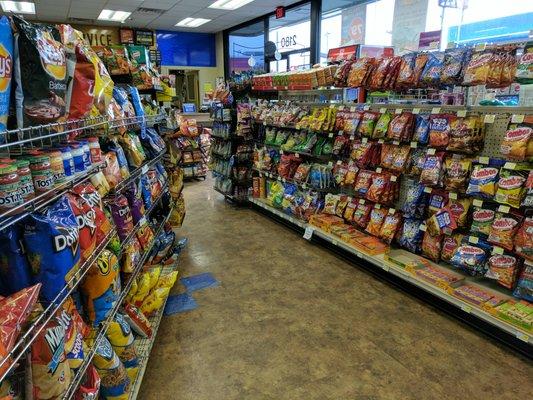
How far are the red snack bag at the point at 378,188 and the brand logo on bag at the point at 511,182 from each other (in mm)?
1106

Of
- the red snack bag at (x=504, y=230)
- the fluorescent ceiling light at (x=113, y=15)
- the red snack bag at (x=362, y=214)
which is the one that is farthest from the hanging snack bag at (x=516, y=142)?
the fluorescent ceiling light at (x=113, y=15)

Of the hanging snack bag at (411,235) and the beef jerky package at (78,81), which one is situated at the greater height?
the beef jerky package at (78,81)

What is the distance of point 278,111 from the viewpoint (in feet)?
16.8

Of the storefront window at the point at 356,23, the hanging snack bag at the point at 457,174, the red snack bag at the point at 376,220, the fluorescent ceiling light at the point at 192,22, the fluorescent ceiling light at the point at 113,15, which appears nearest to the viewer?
the hanging snack bag at the point at 457,174

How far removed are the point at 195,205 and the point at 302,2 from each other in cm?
481

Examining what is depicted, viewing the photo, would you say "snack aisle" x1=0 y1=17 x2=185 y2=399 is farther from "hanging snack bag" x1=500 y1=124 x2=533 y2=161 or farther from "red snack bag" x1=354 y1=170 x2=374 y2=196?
"hanging snack bag" x1=500 y1=124 x2=533 y2=161

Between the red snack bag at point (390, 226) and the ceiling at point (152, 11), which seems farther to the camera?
the ceiling at point (152, 11)

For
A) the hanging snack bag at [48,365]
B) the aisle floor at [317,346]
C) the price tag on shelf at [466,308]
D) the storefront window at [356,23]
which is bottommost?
the aisle floor at [317,346]

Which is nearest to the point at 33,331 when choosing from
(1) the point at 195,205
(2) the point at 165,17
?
(1) the point at 195,205

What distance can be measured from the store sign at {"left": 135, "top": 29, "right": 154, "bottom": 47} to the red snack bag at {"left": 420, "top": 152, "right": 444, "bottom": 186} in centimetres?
973

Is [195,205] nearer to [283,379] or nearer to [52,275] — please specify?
[283,379]

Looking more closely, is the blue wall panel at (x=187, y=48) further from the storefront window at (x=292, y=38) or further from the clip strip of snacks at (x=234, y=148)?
the clip strip of snacks at (x=234, y=148)

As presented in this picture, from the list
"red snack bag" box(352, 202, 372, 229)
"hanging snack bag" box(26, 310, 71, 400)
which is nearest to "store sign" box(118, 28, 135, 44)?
"red snack bag" box(352, 202, 372, 229)

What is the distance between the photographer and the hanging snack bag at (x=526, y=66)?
2352 millimetres
